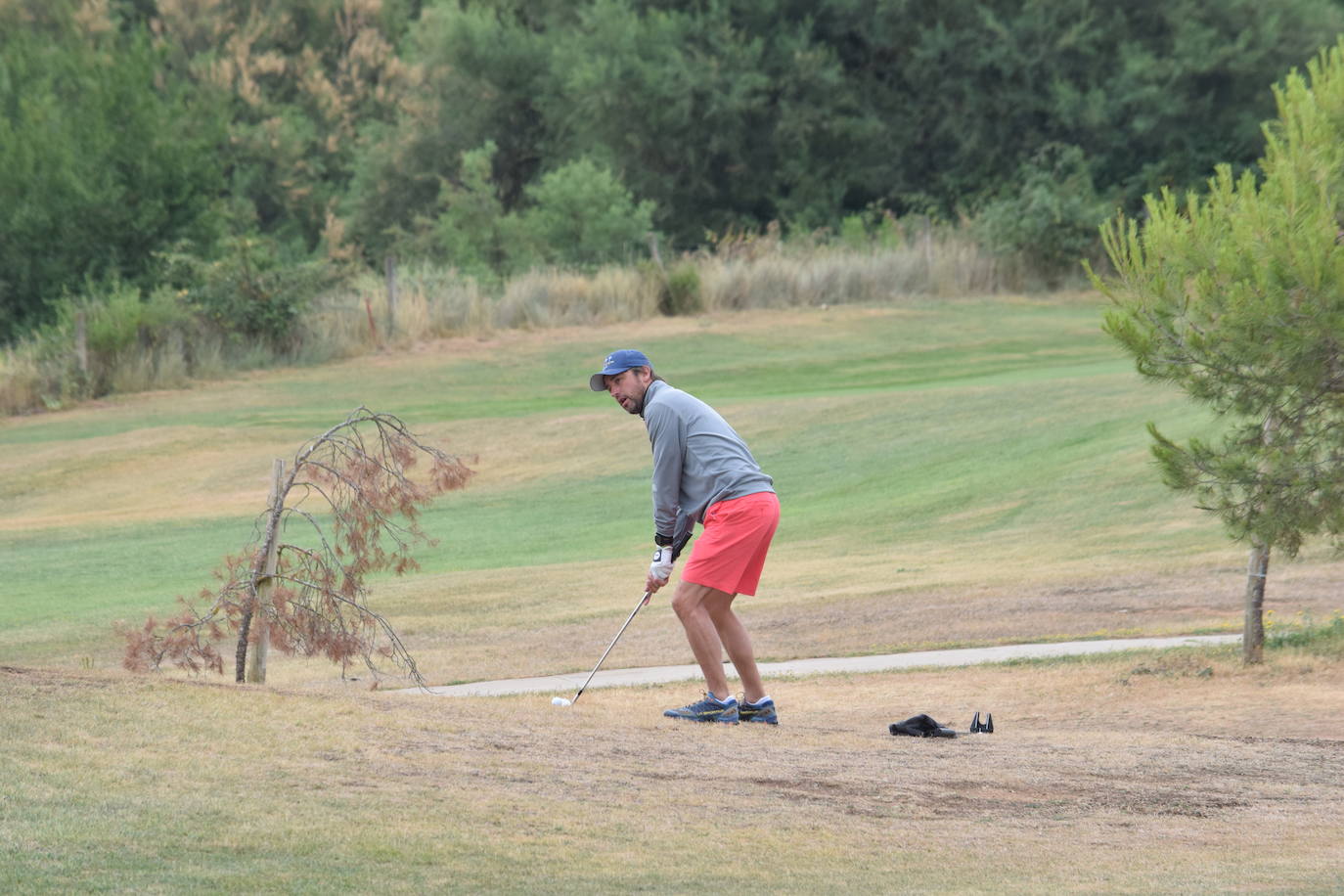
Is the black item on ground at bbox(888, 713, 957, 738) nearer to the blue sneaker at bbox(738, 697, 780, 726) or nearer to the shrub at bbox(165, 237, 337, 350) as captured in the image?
the blue sneaker at bbox(738, 697, 780, 726)

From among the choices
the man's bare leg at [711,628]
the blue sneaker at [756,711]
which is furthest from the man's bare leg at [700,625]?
the blue sneaker at [756,711]

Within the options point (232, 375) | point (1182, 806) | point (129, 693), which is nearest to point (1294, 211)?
point (1182, 806)

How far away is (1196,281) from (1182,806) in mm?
4105

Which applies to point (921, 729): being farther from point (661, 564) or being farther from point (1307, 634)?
point (1307, 634)

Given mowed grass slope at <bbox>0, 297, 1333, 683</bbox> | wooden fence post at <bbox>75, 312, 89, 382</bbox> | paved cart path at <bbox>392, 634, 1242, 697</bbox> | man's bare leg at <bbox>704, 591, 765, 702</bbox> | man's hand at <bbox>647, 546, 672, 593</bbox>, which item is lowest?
mowed grass slope at <bbox>0, 297, 1333, 683</bbox>

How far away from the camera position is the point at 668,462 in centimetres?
863

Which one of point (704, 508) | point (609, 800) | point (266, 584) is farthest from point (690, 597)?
point (266, 584)

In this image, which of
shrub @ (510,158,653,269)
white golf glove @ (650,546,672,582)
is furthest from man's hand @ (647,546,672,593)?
shrub @ (510,158,653,269)

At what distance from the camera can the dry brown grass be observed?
5.85 m

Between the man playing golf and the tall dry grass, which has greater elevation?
the man playing golf

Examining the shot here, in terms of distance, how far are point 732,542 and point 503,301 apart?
28.5 meters

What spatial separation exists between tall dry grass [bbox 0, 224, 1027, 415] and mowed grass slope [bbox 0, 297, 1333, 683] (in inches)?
43.2

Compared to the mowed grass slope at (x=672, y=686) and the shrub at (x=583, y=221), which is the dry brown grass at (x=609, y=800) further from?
the shrub at (x=583, y=221)

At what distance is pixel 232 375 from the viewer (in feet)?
106
